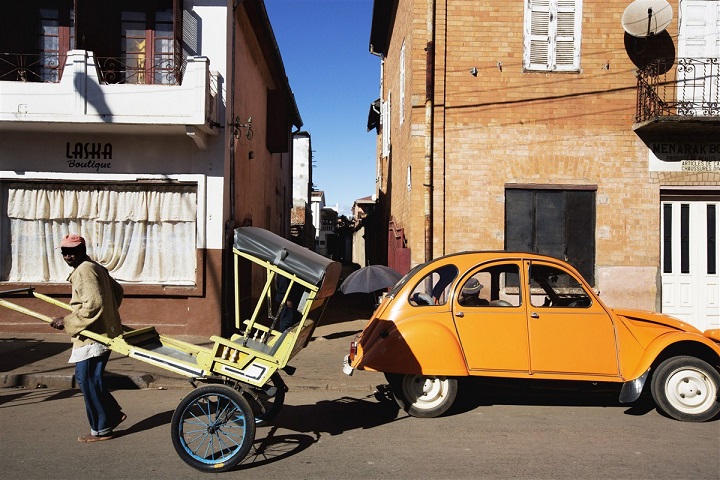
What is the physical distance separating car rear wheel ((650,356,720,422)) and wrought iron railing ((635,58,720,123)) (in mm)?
7276

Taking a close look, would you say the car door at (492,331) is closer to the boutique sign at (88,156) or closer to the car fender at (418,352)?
the car fender at (418,352)

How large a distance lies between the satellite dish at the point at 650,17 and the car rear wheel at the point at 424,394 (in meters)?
9.12

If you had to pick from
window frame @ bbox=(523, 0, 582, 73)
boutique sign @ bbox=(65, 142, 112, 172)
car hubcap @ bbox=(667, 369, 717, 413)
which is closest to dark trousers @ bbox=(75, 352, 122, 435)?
car hubcap @ bbox=(667, 369, 717, 413)

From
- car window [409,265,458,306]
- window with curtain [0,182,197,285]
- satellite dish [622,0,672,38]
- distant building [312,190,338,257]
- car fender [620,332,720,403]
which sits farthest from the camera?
distant building [312,190,338,257]

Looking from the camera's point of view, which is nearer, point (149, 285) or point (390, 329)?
point (390, 329)

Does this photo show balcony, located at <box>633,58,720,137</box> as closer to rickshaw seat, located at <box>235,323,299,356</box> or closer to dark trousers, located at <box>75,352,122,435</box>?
rickshaw seat, located at <box>235,323,299,356</box>

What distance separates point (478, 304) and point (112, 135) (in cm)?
833

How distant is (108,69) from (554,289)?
920cm

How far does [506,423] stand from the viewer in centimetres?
649

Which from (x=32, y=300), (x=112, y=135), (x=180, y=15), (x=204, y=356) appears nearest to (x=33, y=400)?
(x=204, y=356)

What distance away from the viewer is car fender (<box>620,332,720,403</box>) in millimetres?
6352

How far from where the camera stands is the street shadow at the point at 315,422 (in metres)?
5.40

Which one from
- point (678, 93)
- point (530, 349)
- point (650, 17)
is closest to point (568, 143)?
point (678, 93)

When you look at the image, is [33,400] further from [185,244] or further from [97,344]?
[185,244]
